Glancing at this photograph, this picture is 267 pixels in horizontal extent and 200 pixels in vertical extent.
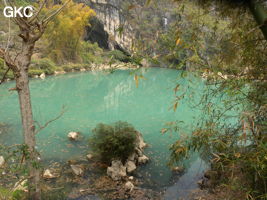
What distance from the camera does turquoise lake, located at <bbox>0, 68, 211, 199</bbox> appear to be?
422 cm

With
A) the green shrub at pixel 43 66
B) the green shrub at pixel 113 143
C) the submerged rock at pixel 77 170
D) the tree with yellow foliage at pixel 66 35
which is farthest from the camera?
the tree with yellow foliage at pixel 66 35

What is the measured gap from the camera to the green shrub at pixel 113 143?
395 centimetres

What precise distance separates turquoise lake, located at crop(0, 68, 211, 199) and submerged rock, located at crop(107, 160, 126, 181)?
1.24 ft

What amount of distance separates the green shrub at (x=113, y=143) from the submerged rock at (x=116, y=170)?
185mm

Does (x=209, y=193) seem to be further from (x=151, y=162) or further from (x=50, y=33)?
(x=50, y=33)

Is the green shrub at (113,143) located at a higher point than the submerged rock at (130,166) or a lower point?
higher

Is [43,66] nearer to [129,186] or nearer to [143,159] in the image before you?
[143,159]

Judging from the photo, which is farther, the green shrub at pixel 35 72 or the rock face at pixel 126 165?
the green shrub at pixel 35 72

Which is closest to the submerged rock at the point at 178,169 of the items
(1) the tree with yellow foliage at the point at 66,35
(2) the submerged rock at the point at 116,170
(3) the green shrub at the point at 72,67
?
(2) the submerged rock at the point at 116,170

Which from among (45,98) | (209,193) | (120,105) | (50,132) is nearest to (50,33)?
(45,98)

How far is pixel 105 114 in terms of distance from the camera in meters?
8.21

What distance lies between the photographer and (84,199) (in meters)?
3.22

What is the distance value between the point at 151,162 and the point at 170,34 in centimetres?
307

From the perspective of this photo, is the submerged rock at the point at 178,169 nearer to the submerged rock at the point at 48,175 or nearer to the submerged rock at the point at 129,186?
the submerged rock at the point at 129,186
